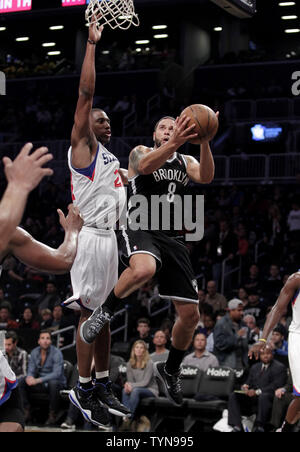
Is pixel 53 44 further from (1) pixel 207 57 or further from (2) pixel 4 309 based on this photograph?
(2) pixel 4 309

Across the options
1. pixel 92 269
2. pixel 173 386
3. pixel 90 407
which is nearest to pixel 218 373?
pixel 173 386

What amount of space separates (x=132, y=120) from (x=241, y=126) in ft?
13.0

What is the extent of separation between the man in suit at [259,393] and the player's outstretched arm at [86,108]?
590 cm

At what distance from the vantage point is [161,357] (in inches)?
527

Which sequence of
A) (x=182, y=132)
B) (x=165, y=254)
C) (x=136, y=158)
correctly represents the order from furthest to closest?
(x=165, y=254) < (x=136, y=158) < (x=182, y=132)

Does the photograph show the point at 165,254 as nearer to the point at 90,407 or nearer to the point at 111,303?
the point at 111,303

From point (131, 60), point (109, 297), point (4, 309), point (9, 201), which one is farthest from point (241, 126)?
point (9, 201)

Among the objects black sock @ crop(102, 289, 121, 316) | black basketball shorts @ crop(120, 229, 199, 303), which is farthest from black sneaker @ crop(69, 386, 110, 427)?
black basketball shorts @ crop(120, 229, 199, 303)

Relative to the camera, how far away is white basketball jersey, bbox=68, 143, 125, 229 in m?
7.68

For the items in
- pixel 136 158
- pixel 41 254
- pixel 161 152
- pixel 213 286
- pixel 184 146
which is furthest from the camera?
pixel 184 146

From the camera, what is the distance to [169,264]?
7.64 metres

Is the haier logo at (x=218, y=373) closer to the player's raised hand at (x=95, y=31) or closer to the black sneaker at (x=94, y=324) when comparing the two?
the black sneaker at (x=94, y=324)

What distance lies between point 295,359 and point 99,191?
3034 millimetres

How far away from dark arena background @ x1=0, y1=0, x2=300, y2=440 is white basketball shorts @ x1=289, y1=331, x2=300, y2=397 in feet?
4.92
